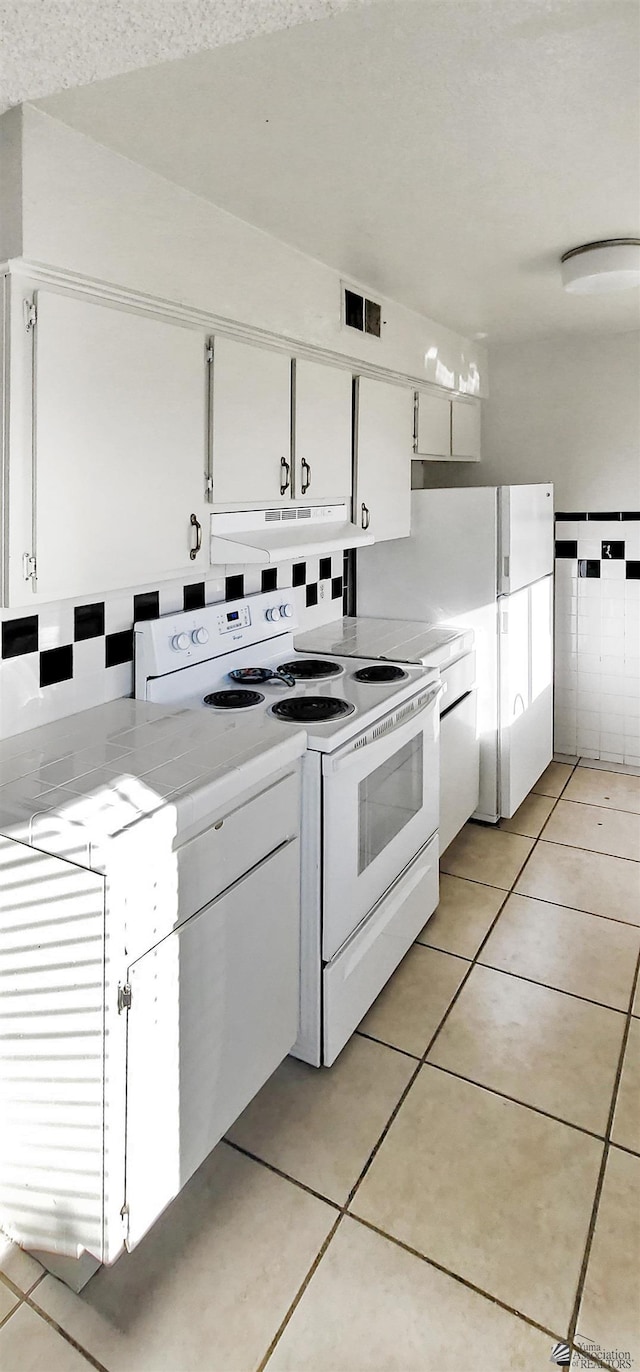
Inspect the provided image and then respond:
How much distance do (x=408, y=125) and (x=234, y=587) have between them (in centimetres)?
140

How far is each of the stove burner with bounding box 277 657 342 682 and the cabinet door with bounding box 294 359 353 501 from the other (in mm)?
558

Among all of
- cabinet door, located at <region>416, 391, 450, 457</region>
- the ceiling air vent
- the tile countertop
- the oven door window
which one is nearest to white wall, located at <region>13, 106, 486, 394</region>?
the ceiling air vent

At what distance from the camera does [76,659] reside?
2.05 metres

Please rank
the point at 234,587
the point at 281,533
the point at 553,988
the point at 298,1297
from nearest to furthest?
1. the point at 298,1297
2. the point at 553,988
3. the point at 281,533
4. the point at 234,587

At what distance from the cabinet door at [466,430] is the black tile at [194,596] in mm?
1893

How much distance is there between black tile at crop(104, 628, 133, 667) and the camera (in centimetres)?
214

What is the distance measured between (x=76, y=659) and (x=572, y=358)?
3.19m

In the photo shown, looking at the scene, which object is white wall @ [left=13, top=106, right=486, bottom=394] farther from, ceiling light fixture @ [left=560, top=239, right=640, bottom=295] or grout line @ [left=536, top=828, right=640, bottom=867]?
grout line @ [left=536, top=828, right=640, bottom=867]

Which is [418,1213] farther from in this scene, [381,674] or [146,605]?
[146,605]

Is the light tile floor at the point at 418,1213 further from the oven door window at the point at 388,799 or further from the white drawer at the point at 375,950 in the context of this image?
the oven door window at the point at 388,799

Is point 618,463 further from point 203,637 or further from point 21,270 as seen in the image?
point 21,270

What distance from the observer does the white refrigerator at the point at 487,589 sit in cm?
323

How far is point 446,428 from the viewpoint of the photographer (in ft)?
12.3

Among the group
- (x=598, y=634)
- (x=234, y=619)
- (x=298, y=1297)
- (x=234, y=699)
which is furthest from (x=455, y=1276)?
(x=598, y=634)
